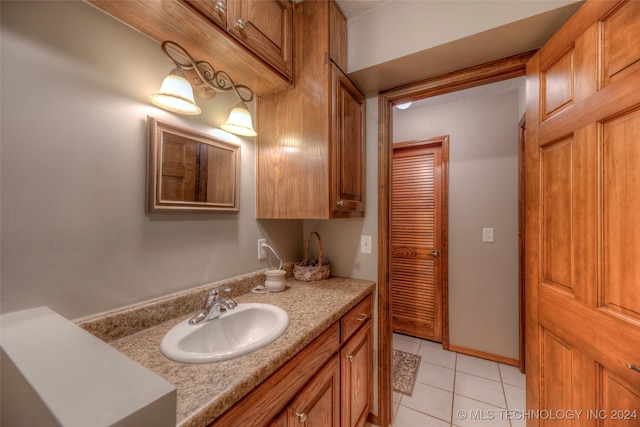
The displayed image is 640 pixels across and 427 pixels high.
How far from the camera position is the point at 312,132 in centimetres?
129

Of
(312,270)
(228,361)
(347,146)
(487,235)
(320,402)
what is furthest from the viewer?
(487,235)

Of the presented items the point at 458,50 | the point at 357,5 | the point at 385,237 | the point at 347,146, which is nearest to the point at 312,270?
the point at 385,237

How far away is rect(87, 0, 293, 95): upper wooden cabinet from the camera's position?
0.83 m

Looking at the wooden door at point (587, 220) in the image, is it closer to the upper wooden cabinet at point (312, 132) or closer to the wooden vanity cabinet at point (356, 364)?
the wooden vanity cabinet at point (356, 364)

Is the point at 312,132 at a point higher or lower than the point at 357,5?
lower

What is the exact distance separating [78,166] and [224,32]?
696 millimetres

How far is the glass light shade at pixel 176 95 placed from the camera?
0.89 meters

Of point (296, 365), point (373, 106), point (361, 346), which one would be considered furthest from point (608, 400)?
point (373, 106)

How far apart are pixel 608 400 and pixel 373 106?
1.69m

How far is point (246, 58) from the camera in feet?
3.53

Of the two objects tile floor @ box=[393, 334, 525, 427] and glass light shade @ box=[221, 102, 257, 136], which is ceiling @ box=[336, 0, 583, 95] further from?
tile floor @ box=[393, 334, 525, 427]

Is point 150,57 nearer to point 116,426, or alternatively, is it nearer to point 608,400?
point 116,426

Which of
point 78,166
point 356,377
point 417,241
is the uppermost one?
point 78,166

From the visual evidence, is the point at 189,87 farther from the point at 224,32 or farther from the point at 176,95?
the point at 224,32
